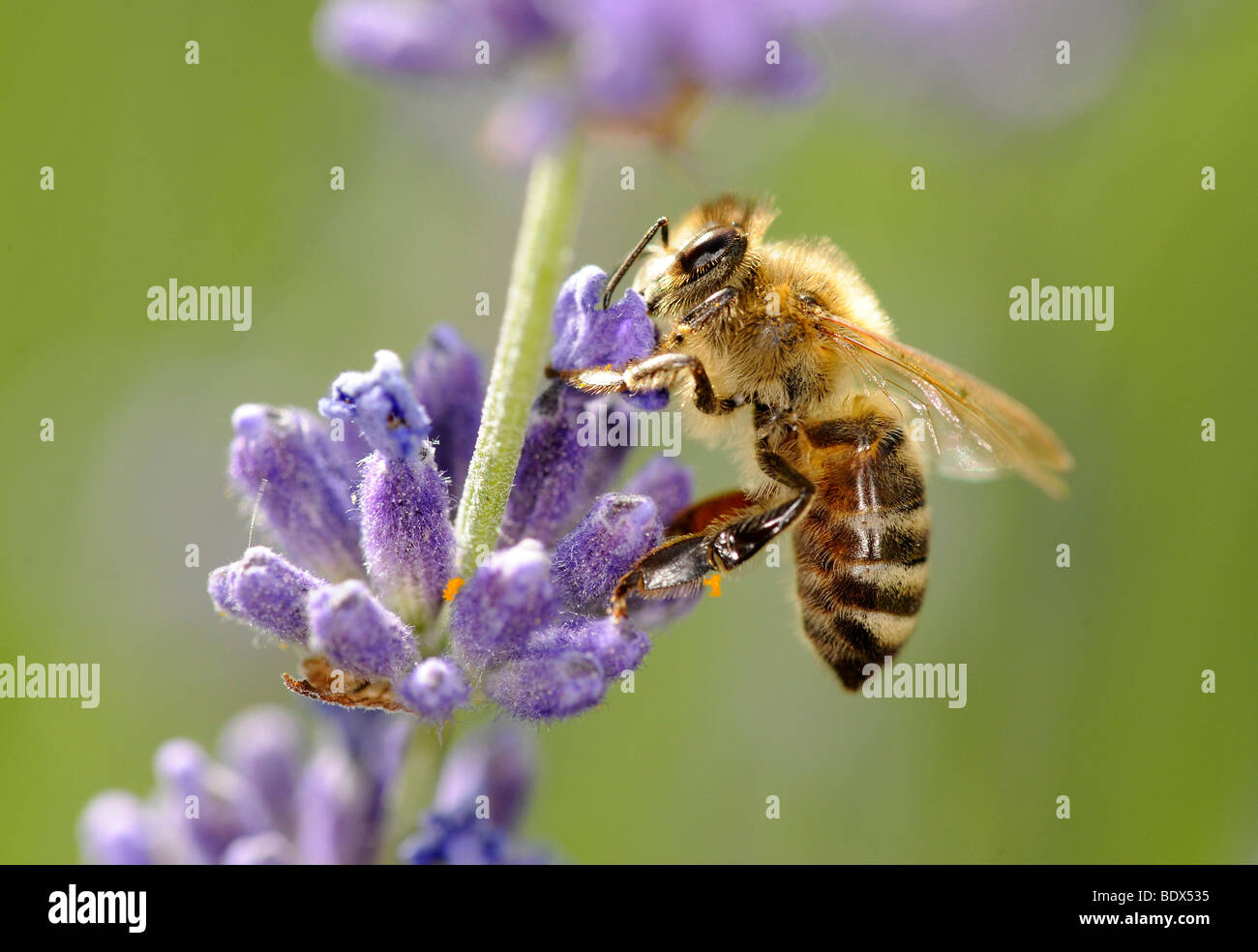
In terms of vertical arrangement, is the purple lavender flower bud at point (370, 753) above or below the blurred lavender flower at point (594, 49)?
below

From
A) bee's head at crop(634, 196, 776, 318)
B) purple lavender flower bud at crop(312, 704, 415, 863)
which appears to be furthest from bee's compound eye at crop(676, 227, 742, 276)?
purple lavender flower bud at crop(312, 704, 415, 863)

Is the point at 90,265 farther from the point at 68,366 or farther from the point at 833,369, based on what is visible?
the point at 833,369

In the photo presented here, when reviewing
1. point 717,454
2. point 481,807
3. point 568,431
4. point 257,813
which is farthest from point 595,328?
point 717,454

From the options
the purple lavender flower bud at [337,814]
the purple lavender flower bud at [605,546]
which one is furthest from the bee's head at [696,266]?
the purple lavender flower bud at [337,814]

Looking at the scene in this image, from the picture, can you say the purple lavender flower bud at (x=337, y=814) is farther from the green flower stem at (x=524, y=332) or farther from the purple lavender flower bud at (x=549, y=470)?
the green flower stem at (x=524, y=332)

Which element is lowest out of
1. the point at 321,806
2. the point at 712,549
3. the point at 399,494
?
the point at 321,806

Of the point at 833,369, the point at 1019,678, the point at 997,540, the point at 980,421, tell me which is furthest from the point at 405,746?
the point at 997,540

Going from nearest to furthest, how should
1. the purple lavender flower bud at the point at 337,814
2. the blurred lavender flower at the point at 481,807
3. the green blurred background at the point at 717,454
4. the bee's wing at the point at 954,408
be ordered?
the blurred lavender flower at the point at 481,807 → the bee's wing at the point at 954,408 → the purple lavender flower bud at the point at 337,814 → the green blurred background at the point at 717,454

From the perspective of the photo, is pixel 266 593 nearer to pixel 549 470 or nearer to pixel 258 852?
pixel 549 470
